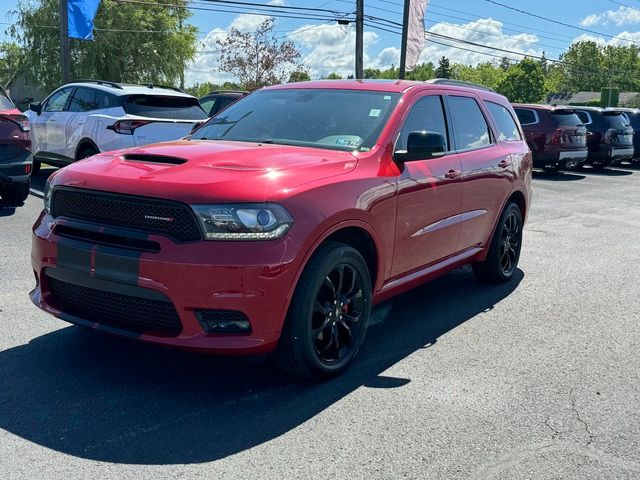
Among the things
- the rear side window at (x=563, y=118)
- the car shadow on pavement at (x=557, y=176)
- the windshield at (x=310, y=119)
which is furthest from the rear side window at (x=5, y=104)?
the rear side window at (x=563, y=118)

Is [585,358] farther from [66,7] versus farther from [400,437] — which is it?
[66,7]

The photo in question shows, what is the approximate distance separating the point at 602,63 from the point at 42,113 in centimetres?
13109

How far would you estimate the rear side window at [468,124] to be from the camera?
558 cm

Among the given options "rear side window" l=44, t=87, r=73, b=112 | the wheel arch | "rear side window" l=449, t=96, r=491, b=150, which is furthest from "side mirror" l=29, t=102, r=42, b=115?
"rear side window" l=449, t=96, r=491, b=150

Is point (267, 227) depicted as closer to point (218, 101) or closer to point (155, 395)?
point (155, 395)

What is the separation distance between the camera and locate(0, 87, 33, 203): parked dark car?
858 centimetres

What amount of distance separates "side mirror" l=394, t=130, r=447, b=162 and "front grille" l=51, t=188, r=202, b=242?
1.65m


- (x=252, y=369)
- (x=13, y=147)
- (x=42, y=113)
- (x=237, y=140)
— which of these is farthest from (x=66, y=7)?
(x=252, y=369)

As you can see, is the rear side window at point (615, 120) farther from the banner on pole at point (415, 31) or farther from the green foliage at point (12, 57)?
the green foliage at point (12, 57)

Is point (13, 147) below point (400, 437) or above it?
above

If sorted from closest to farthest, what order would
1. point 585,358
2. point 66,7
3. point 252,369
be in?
point 252,369
point 585,358
point 66,7

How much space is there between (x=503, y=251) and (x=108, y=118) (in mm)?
6183

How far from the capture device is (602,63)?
126m

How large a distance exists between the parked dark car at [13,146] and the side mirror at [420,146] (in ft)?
19.8
